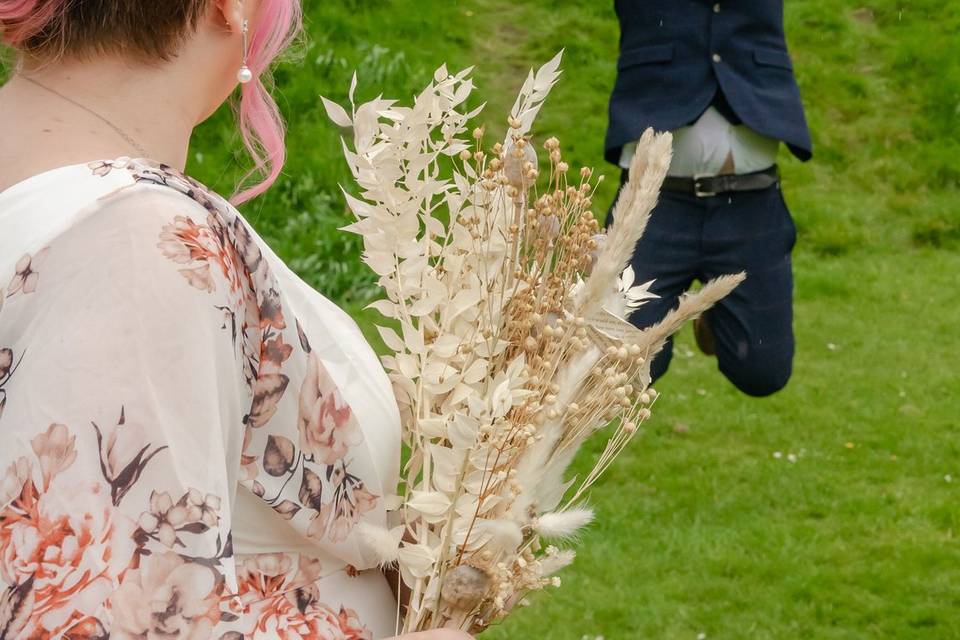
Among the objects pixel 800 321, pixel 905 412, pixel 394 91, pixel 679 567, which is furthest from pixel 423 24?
pixel 679 567

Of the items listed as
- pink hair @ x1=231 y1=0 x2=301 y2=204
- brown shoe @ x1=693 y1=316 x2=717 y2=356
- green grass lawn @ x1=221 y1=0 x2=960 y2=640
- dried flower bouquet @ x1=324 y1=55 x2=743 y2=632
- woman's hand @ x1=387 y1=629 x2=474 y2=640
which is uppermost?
pink hair @ x1=231 y1=0 x2=301 y2=204

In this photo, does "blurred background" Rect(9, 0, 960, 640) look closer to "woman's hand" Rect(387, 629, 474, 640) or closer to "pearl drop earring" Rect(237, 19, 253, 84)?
"pearl drop earring" Rect(237, 19, 253, 84)

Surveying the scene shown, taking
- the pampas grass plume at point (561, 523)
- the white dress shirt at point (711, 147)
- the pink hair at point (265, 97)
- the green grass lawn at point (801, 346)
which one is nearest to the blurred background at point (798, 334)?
the green grass lawn at point (801, 346)

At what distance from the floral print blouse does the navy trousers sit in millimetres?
3410

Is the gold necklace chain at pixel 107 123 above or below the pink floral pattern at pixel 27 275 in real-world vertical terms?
above

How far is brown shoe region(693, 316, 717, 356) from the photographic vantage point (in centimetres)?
536

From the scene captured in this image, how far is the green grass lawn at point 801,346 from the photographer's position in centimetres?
515

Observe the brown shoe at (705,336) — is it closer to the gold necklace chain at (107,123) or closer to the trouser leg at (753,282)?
the trouser leg at (753,282)

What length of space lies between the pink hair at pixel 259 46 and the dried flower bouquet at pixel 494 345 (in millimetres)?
140

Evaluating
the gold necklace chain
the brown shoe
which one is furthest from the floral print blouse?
the brown shoe

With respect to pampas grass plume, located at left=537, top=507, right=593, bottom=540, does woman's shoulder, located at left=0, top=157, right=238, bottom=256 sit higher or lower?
higher

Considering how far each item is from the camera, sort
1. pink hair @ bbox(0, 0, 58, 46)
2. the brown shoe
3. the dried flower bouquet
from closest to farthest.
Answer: pink hair @ bbox(0, 0, 58, 46) < the dried flower bouquet < the brown shoe

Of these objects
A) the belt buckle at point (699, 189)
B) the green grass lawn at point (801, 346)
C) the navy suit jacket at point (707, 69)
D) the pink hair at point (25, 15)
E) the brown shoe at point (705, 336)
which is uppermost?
the pink hair at point (25, 15)

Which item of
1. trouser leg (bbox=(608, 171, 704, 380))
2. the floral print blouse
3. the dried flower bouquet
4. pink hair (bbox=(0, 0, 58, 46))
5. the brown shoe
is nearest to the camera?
the floral print blouse
